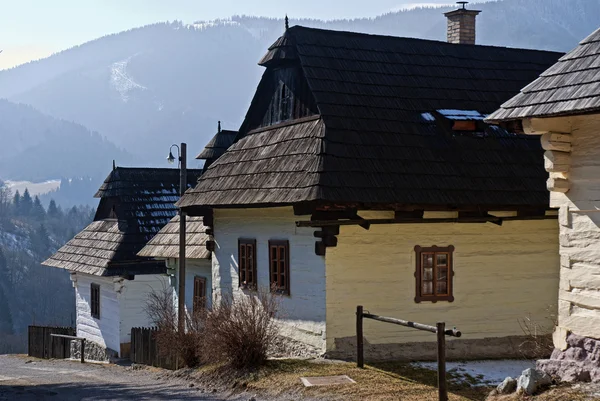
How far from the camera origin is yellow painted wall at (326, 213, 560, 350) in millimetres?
13977

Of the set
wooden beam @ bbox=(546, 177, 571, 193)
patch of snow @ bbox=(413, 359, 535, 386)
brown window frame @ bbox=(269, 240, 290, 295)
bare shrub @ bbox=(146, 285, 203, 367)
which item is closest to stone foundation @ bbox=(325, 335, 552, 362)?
patch of snow @ bbox=(413, 359, 535, 386)

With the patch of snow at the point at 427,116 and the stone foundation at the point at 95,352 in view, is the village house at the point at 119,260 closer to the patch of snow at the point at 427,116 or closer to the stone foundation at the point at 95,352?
the stone foundation at the point at 95,352

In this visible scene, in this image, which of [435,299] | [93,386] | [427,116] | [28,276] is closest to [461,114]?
[427,116]

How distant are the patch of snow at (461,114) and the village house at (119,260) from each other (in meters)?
11.8

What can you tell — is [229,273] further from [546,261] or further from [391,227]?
[546,261]

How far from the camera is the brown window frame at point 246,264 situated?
52.4ft

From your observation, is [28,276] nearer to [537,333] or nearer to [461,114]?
[461,114]

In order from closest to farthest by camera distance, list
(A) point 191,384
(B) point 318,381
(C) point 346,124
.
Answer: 1. (B) point 318,381
2. (A) point 191,384
3. (C) point 346,124

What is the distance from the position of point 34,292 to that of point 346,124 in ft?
303

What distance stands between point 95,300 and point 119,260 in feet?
8.68

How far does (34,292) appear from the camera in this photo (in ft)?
331

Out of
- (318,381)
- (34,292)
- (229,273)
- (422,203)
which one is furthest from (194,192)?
(34,292)

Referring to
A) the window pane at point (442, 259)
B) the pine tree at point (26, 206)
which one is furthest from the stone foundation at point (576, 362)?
the pine tree at point (26, 206)

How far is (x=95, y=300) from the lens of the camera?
1049 inches
